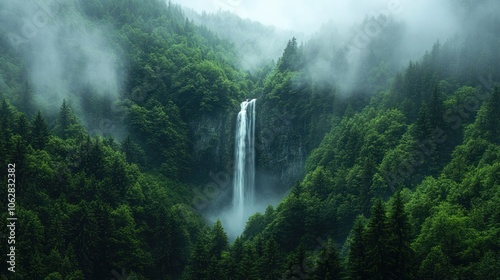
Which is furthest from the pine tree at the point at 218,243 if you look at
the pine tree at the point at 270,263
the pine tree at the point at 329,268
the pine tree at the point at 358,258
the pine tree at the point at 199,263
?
the pine tree at the point at 358,258

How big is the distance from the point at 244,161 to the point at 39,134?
1900 inches

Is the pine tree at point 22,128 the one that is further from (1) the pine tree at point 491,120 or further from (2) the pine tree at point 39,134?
(1) the pine tree at point 491,120

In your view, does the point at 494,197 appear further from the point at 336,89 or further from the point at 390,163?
the point at 336,89

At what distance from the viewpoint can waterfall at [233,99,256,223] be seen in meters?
132

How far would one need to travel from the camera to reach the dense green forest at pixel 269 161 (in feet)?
249

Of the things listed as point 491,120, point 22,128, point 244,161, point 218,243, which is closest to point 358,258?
point 218,243

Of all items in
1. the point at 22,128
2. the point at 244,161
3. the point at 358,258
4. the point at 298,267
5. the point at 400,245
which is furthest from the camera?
the point at 244,161

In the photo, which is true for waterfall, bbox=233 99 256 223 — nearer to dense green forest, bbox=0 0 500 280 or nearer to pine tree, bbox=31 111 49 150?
dense green forest, bbox=0 0 500 280

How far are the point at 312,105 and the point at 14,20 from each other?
78036mm

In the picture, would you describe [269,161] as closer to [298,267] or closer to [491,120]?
[491,120]

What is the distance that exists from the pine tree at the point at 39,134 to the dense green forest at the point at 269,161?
28cm

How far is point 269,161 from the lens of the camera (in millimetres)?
133750

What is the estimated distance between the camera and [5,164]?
95.8 metres

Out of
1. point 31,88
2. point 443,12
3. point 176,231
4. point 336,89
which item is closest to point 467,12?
point 443,12
